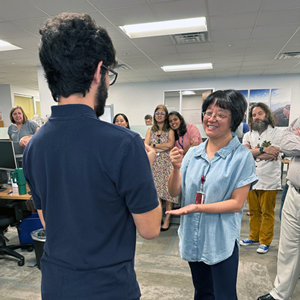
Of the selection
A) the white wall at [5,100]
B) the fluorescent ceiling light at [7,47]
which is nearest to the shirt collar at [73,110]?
the fluorescent ceiling light at [7,47]

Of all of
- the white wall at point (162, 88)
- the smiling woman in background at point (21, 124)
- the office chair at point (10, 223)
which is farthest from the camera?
the white wall at point (162, 88)

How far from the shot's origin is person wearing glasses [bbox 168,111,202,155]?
127 inches

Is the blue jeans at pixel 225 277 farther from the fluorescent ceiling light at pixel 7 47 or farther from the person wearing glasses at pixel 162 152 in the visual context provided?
the fluorescent ceiling light at pixel 7 47

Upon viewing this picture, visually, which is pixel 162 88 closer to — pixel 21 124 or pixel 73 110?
pixel 21 124

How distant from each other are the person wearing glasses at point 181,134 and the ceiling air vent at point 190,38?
210 centimetres

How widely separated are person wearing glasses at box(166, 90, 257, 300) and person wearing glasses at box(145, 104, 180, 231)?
184 centimetres

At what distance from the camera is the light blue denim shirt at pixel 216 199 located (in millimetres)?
1172

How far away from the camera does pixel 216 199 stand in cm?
119

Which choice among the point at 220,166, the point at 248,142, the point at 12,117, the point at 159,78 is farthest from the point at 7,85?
the point at 220,166

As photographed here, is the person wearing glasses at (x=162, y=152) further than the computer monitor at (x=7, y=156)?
Yes

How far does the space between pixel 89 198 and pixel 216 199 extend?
0.75 meters

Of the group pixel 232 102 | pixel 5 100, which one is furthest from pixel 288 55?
pixel 5 100

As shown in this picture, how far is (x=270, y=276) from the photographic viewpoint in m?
2.19

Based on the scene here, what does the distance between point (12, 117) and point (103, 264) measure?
4157mm
